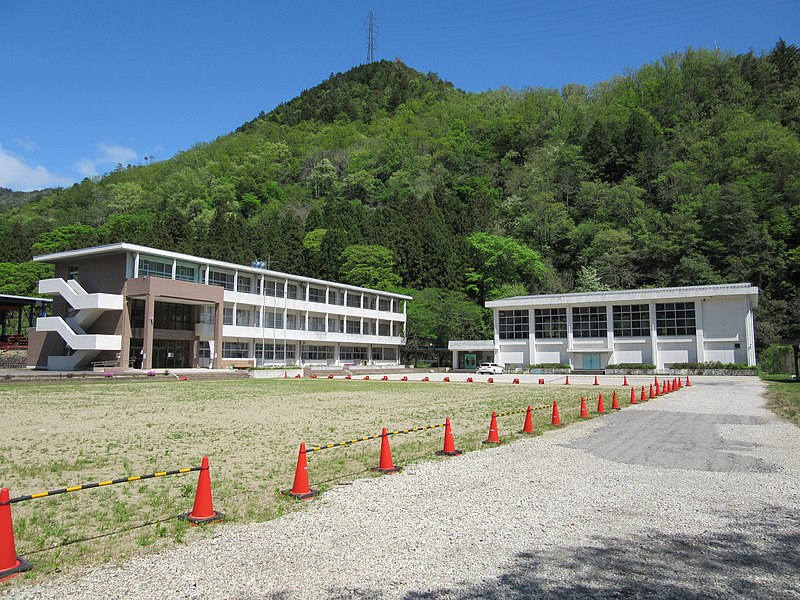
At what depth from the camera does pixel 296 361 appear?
6856 centimetres

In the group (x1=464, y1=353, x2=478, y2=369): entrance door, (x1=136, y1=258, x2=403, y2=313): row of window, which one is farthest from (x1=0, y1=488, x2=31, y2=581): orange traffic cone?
(x1=464, y1=353, x2=478, y2=369): entrance door

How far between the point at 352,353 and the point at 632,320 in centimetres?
3555

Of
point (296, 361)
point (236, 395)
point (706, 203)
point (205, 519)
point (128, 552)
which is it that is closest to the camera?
point (128, 552)

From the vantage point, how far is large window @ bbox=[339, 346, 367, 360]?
77181mm

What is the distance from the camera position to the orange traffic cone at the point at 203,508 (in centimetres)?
716

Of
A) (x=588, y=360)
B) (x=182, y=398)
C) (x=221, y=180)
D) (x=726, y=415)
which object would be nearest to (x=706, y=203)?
(x=588, y=360)

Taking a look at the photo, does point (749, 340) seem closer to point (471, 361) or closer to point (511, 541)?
point (471, 361)

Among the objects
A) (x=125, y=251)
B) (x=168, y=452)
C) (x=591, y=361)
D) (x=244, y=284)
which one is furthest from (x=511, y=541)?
(x=591, y=361)

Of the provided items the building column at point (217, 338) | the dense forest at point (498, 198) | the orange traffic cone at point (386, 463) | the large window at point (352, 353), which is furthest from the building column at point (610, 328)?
the orange traffic cone at point (386, 463)

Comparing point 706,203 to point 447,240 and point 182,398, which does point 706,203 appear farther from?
point 182,398

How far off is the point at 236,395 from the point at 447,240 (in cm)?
6915

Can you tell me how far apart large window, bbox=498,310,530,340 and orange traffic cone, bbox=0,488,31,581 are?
70.9 metres

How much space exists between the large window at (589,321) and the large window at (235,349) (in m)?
38.4

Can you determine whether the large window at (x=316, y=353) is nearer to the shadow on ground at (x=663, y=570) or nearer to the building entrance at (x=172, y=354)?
the building entrance at (x=172, y=354)
